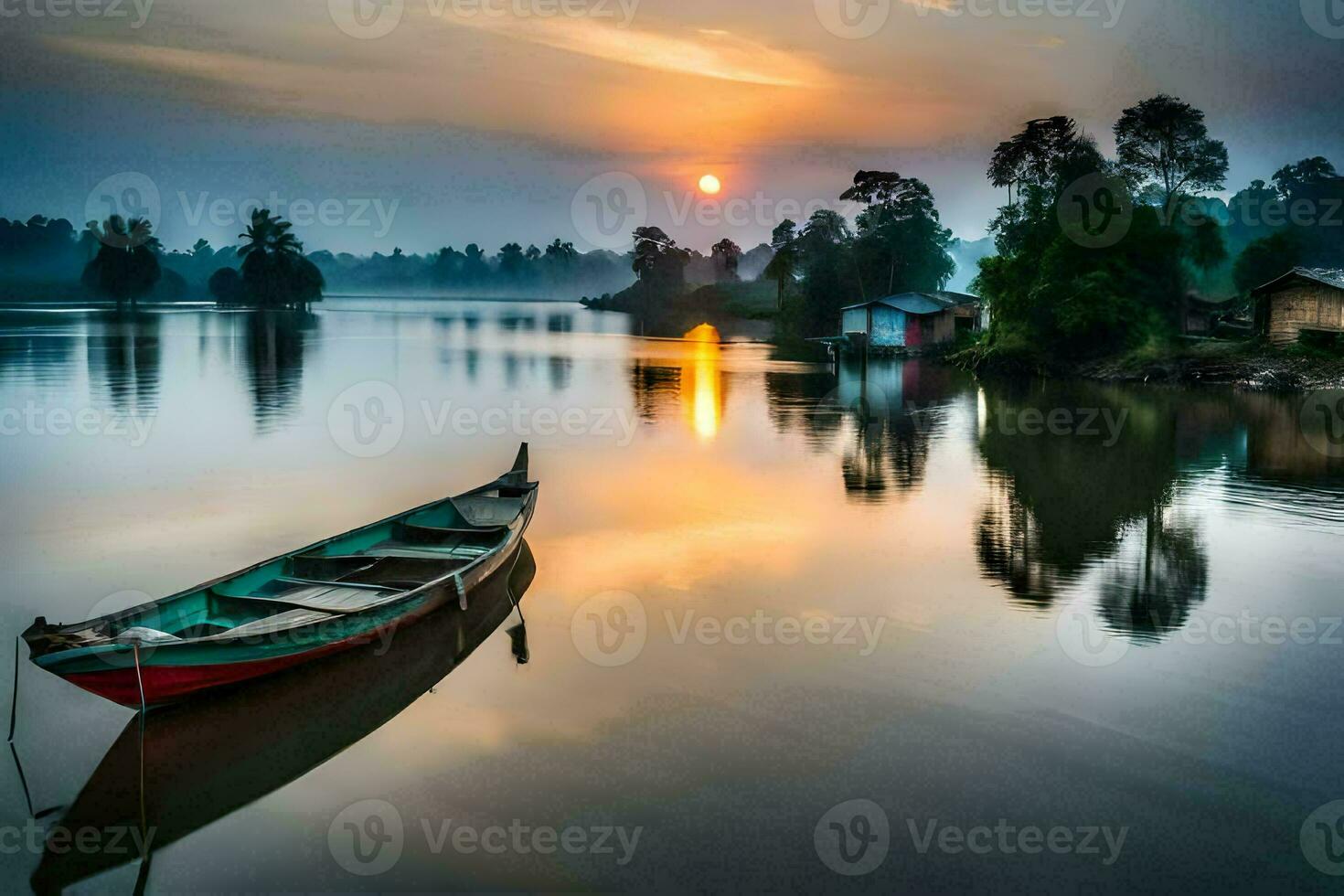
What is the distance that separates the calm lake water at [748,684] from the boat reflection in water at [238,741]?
4cm

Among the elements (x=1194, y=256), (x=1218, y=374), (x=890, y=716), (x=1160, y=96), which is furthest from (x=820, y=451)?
(x=1160, y=96)

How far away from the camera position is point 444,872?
8.43 m

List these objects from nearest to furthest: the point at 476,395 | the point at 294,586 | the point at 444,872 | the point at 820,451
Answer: the point at 444,872
the point at 294,586
the point at 820,451
the point at 476,395

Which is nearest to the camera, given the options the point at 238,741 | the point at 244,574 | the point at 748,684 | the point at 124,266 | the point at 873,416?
the point at 238,741

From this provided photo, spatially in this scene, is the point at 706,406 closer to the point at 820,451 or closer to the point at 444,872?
the point at 820,451

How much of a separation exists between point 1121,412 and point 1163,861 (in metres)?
31.9

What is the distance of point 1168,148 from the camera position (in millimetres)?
62344

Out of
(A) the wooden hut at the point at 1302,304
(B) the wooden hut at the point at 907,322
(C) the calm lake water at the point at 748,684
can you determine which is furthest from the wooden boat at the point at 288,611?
(B) the wooden hut at the point at 907,322

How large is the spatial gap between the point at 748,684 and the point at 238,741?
5.64m

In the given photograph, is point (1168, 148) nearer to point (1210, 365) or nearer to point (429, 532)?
point (1210, 365)

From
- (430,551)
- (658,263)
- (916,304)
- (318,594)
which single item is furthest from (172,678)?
(658,263)

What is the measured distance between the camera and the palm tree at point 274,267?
126 m

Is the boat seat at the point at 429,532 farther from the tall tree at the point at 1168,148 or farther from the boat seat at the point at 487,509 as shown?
the tall tree at the point at 1168,148

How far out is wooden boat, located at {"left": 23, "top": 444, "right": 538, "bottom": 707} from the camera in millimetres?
9875
